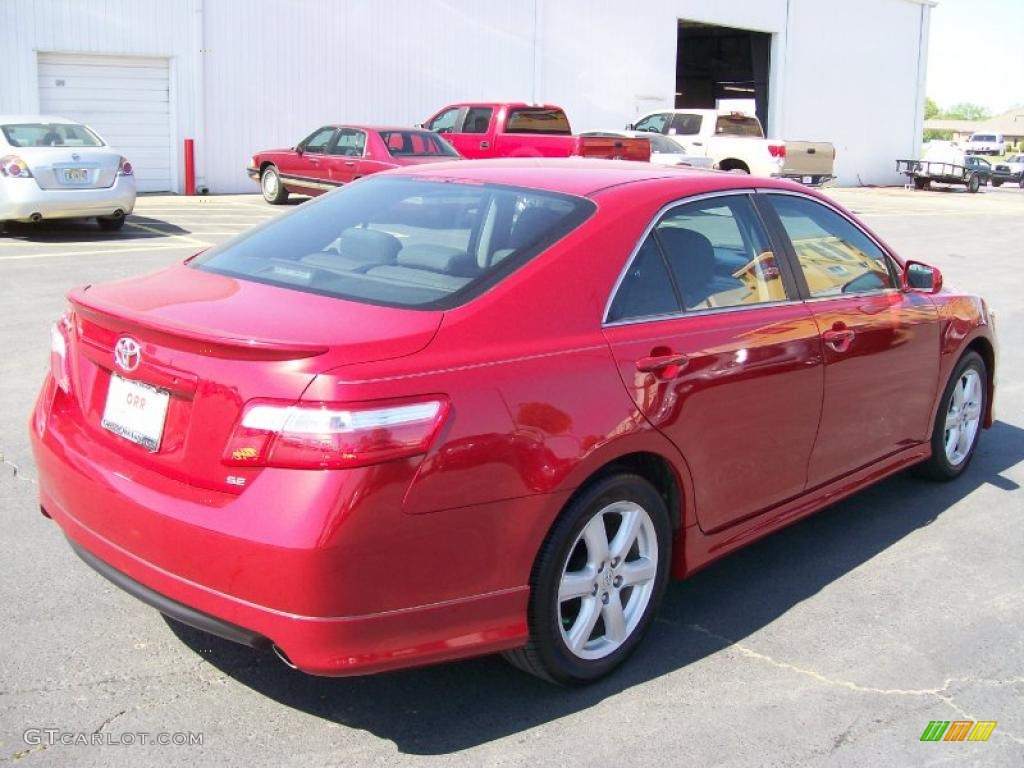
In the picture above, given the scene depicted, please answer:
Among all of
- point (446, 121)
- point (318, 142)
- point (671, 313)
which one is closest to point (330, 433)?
point (671, 313)

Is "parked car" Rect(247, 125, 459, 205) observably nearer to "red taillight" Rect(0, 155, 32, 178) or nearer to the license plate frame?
the license plate frame

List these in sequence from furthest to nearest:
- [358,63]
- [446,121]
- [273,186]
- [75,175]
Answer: [358,63]
[446,121]
[273,186]
[75,175]

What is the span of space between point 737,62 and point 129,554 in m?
39.7

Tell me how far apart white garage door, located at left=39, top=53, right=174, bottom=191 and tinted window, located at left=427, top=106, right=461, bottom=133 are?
5149 mm

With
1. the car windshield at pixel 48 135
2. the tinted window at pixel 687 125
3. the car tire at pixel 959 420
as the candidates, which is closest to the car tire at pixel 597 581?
the car tire at pixel 959 420

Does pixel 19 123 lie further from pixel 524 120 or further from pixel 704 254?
pixel 704 254

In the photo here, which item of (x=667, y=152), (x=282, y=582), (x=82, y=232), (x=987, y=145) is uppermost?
(x=987, y=145)

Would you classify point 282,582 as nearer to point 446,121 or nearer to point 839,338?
point 839,338

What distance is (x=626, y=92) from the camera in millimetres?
31141

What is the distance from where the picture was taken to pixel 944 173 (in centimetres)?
3859

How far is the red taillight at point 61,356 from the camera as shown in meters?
3.74

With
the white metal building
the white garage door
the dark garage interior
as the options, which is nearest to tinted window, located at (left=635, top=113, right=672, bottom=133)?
the white metal building

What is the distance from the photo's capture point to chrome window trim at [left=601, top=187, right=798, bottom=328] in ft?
12.2

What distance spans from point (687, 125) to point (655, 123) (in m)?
1.04
